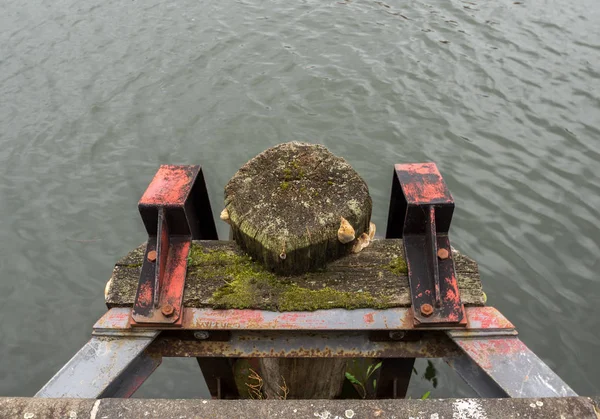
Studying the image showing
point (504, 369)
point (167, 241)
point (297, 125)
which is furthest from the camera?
point (297, 125)

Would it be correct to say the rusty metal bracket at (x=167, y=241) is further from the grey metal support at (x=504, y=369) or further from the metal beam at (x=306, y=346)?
the grey metal support at (x=504, y=369)

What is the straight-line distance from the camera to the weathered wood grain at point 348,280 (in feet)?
7.04

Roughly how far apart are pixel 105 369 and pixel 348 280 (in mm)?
1153

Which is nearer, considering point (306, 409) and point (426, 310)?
point (306, 409)

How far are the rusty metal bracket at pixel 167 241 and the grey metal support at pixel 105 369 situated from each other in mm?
111

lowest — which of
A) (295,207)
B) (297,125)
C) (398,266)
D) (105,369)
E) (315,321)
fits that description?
(297,125)

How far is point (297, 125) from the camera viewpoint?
7031 millimetres

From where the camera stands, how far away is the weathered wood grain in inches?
84.4

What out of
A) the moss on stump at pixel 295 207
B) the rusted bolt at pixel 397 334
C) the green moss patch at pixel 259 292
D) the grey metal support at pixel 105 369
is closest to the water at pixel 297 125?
the grey metal support at pixel 105 369

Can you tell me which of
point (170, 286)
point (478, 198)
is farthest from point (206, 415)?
point (478, 198)

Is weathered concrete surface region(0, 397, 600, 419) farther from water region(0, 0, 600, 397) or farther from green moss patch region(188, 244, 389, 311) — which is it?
water region(0, 0, 600, 397)

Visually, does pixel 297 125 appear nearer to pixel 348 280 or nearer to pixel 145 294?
pixel 348 280

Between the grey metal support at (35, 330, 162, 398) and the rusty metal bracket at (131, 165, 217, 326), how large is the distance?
4.4 inches

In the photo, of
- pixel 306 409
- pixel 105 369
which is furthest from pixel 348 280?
pixel 105 369
